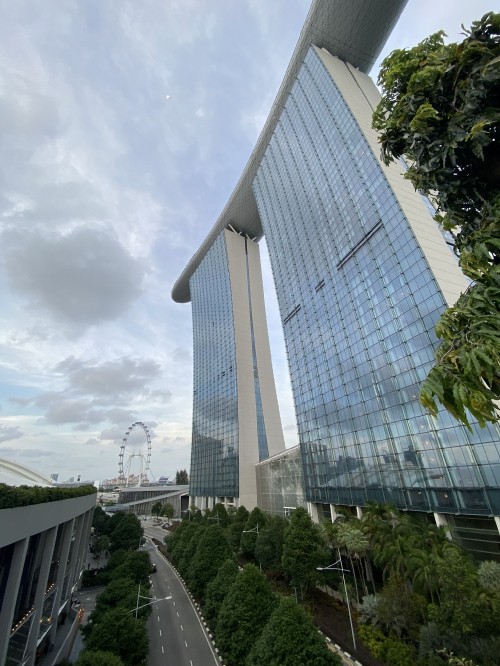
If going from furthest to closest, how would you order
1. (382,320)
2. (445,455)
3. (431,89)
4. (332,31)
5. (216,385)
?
(216,385)
(332,31)
(382,320)
(445,455)
(431,89)

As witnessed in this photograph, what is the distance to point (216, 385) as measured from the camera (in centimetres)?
10544

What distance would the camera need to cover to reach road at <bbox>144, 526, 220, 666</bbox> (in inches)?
1240

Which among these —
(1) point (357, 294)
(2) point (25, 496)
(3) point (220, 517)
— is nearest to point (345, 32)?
(1) point (357, 294)

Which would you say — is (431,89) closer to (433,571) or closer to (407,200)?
(433,571)

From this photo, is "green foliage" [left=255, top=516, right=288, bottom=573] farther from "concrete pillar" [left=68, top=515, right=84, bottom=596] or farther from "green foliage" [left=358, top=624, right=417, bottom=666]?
"concrete pillar" [left=68, top=515, right=84, bottom=596]

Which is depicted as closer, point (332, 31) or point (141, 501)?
point (332, 31)

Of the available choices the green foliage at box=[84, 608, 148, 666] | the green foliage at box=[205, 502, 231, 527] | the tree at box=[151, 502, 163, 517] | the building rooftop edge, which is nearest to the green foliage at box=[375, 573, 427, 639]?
the green foliage at box=[84, 608, 148, 666]

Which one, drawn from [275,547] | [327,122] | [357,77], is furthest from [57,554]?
[357,77]

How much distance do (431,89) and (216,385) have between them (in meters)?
101

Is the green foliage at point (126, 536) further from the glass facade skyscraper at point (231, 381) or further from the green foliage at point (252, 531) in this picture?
the green foliage at point (252, 531)

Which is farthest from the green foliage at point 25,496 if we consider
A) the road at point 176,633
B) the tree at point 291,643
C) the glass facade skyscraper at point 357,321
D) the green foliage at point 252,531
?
the glass facade skyscraper at point 357,321

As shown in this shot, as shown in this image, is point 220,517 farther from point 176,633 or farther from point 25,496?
point 25,496

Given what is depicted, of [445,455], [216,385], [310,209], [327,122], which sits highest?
[327,122]

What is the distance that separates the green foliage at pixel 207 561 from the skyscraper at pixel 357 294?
17336 mm
